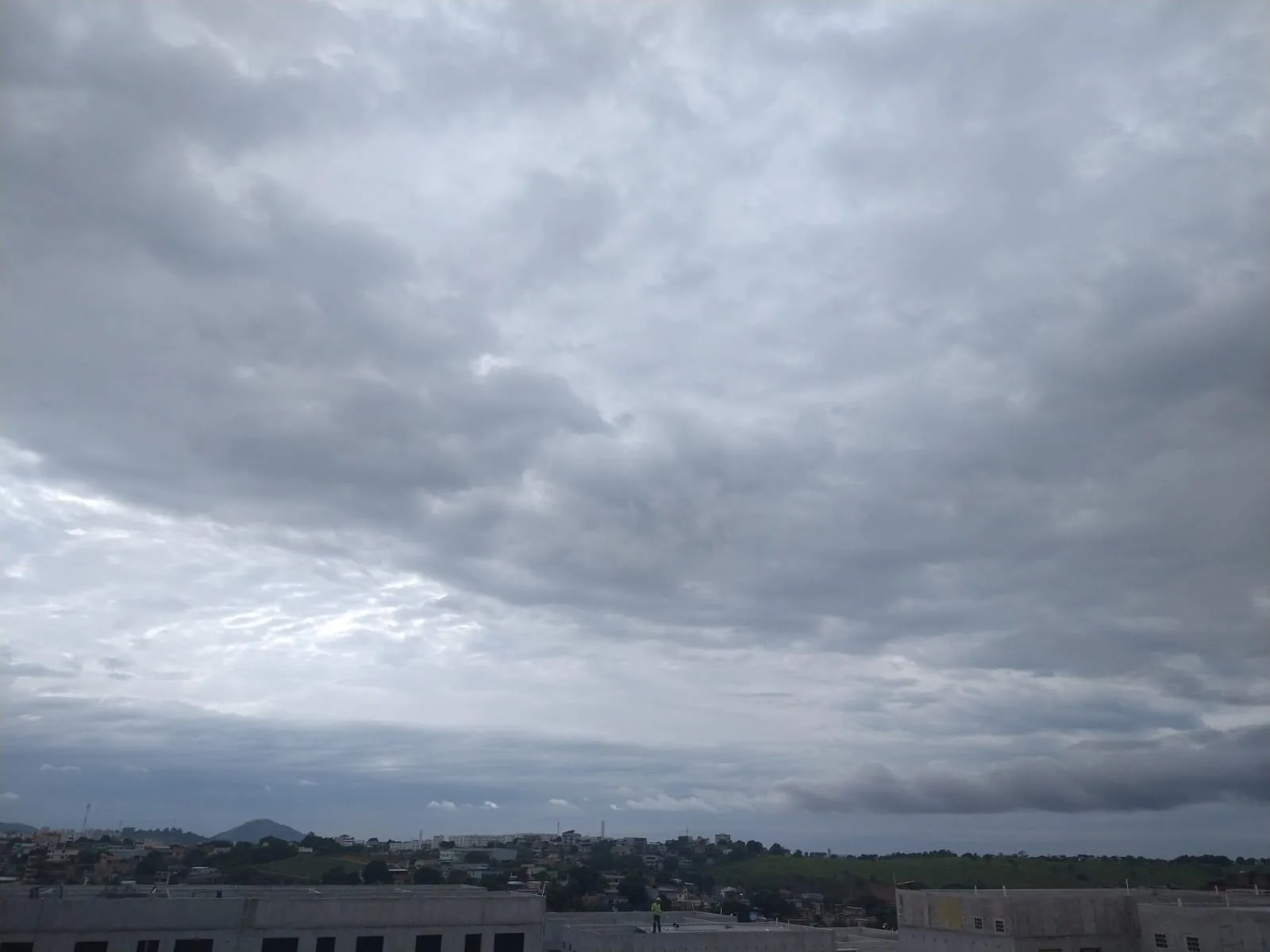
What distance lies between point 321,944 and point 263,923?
3367 mm

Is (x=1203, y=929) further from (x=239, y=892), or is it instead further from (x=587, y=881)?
(x=587, y=881)

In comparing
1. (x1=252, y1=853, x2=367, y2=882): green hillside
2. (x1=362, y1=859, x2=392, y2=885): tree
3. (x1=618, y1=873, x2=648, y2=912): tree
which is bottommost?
(x1=618, y1=873, x2=648, y2=912): tree

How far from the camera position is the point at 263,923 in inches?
1905

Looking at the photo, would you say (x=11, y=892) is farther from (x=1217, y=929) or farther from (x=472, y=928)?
(x=1217, y=929)

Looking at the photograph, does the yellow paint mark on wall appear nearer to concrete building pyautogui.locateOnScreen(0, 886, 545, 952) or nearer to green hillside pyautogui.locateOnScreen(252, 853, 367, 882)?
concrete building pyautogui.locateOnScreen(0, 886, 545, 952)

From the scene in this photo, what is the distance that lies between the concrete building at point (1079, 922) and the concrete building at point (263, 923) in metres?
24.4

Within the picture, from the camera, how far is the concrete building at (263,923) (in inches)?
1791

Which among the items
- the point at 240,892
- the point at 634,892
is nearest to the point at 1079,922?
the point at 240,892

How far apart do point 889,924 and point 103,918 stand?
84192mm

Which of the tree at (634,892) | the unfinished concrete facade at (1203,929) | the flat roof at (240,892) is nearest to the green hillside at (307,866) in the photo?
the tree at (634,892)

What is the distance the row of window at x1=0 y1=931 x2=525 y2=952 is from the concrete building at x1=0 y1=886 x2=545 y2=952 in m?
0.04

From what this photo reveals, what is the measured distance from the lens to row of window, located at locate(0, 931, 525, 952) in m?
45.8

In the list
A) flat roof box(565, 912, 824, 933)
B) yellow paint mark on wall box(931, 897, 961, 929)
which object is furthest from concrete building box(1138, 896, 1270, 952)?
flat roof box(565, 912, 824, 933)

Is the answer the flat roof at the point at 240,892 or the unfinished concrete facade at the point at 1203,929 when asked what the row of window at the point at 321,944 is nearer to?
the flat roof at the point at 240,892
